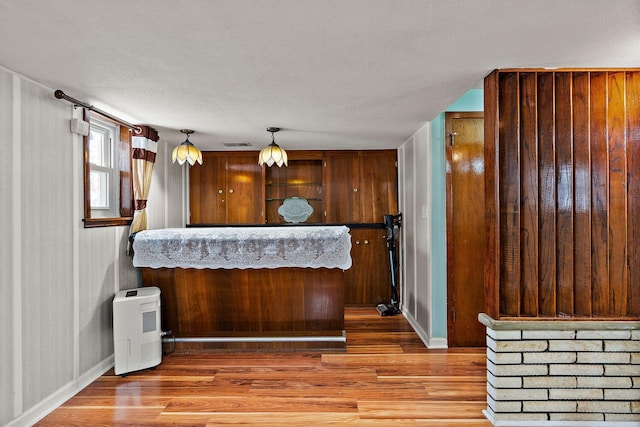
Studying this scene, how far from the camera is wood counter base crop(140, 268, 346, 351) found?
3.54 m

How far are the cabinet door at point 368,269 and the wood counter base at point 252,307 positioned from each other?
1.60m

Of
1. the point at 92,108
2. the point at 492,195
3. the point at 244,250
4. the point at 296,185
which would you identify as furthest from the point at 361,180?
the point at 92,108

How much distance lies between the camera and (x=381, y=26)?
5.59ft

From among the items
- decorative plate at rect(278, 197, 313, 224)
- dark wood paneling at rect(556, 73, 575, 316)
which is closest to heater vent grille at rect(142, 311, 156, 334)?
decorative plate at rect(278, 197, 313, 224)

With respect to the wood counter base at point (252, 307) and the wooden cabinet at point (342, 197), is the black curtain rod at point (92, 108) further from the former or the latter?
the wooden cabinet at point (342, 197)

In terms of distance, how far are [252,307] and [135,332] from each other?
40.7 inches

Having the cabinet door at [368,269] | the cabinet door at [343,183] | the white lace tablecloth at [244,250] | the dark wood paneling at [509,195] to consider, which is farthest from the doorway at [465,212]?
the cabinet door at [343,183]

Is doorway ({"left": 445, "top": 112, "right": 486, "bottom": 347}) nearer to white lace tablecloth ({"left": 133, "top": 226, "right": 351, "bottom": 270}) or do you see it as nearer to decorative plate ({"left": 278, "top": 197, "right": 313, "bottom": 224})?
white lace tablecloth ({"left": 133, "top": 226, "right": 351, "bottom": 270})

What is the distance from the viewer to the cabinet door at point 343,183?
207 inches

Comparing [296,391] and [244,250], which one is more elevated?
[244,250]

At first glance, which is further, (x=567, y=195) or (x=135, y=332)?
(x=135, y=332)

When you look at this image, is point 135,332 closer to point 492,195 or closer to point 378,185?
point 492,195

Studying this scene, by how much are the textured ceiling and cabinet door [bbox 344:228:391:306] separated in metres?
2.44

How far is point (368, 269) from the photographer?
5.19 metres
